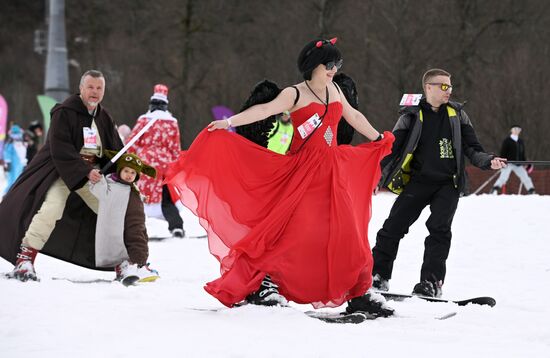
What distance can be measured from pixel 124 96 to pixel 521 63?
584 inches

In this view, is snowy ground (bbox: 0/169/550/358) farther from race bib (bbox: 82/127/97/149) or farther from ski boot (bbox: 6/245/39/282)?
race bib (bbox: 82/127/97/149)

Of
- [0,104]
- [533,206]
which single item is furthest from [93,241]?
[0,104]

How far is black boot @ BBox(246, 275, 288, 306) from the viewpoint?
541cm

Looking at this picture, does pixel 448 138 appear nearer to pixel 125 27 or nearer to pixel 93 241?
pixel 93 241

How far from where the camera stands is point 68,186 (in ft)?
23.0

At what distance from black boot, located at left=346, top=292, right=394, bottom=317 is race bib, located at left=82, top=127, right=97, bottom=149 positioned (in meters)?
2.67

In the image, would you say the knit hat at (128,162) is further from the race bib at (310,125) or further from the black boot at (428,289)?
the black boot at (428,289)

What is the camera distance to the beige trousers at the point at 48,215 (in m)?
7.11

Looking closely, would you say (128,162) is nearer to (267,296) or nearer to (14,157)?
(267,296)

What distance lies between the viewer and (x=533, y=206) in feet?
41.7

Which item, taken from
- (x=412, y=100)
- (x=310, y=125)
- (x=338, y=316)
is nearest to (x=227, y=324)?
(x=338, y=316)

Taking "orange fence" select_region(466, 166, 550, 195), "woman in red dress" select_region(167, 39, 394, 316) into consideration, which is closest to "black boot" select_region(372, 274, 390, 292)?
"woman in red dress" select_region(167, 39, 394, 316)

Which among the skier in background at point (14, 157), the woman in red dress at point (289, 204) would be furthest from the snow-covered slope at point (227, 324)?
the skier in background at point (14, 157)

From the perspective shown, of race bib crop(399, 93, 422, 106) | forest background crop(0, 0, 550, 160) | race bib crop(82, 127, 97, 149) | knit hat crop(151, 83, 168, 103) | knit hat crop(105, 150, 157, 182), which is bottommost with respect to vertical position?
knit hat crop(105, 150, 157, 182)
